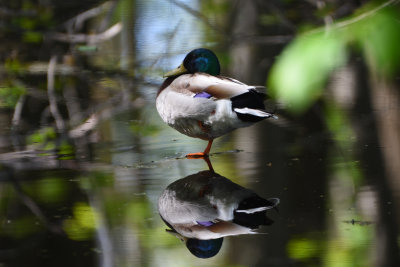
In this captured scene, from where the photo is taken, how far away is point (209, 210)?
120 inches

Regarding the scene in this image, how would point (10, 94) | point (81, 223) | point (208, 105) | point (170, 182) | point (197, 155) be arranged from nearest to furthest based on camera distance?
point (81, 223), point (170, 182), point (208, 105), point (197, 155), point (10, 94)

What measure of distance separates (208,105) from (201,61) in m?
0.51

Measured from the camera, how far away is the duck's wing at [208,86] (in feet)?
12.3

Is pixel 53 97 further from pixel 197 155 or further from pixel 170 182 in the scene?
pixel 170 182

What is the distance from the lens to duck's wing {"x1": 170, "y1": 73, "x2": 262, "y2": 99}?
3754mm

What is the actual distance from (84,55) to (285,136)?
3.17m

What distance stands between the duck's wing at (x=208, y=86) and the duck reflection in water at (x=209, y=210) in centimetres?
45

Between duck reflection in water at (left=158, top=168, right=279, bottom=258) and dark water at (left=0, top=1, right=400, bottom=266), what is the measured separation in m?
0.05

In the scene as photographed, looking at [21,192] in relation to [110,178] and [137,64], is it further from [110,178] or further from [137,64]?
[137,64]

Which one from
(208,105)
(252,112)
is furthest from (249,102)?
(208,105)

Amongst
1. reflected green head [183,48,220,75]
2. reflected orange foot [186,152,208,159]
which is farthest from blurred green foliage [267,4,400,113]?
reflected green head [183,48,220,75]

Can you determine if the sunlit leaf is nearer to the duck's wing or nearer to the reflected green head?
the duck's wing

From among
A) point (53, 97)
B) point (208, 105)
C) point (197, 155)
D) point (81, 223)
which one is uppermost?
point (208, 105)

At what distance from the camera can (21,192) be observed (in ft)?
11.3
